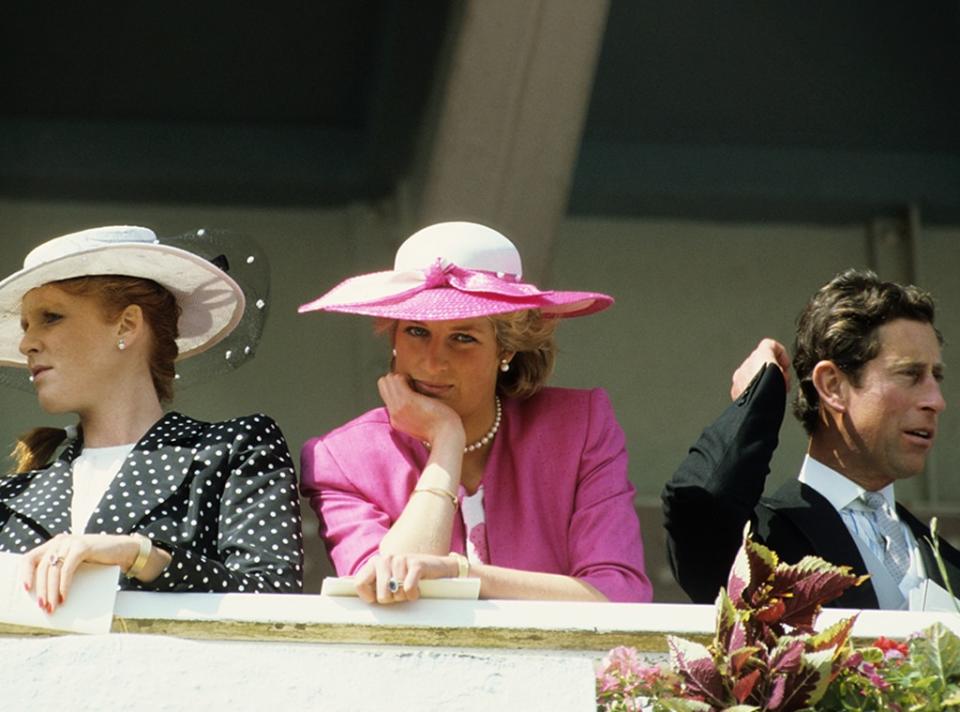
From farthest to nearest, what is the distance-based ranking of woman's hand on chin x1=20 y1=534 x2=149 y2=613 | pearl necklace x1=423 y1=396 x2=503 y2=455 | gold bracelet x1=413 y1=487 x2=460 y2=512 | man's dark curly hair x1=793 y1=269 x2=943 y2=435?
1. man's dark curly hair x1=793 y1=269 x2=943 y2=435
2. pearl necklace x1=423 y1=396 x2=503 y2=455
3. gold bracelet x1=413 y1=487 x2=460 y2=512
4. woman's hand on chin x1=20 y1=534 x2=149 y2=613

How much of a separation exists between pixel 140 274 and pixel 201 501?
517 mm

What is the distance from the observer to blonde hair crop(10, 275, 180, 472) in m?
3.49

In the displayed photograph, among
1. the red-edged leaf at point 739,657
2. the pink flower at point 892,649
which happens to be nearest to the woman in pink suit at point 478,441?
the pink flower at point 892,649

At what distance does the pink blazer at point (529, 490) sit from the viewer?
132 inches

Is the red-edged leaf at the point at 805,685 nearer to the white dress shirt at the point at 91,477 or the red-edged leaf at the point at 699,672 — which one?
the red-edged leaf at the point at 699,672

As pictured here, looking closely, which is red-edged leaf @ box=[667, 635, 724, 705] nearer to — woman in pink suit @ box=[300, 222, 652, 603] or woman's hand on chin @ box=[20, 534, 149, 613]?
woman in pink suit @ box=[300, 222, 652, 603]

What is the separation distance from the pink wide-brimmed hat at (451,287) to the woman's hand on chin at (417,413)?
141mm

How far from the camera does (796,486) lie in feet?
12.2

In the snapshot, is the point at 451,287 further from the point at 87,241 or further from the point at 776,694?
the point at 776,694

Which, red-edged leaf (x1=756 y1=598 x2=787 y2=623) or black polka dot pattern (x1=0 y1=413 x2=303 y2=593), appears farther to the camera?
black polka dot pattern (x1=0 y1=413 x2=303 y2=593)

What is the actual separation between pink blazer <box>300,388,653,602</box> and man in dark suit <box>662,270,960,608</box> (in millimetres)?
157

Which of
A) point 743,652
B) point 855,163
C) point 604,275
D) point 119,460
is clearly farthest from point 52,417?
point 743,652

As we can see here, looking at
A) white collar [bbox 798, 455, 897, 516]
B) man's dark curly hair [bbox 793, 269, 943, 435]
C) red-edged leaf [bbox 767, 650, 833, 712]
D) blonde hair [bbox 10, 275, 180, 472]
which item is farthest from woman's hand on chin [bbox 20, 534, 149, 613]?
man's dark curly hair [bbox 793, 269, 943, 435]

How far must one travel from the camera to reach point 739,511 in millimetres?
3480
